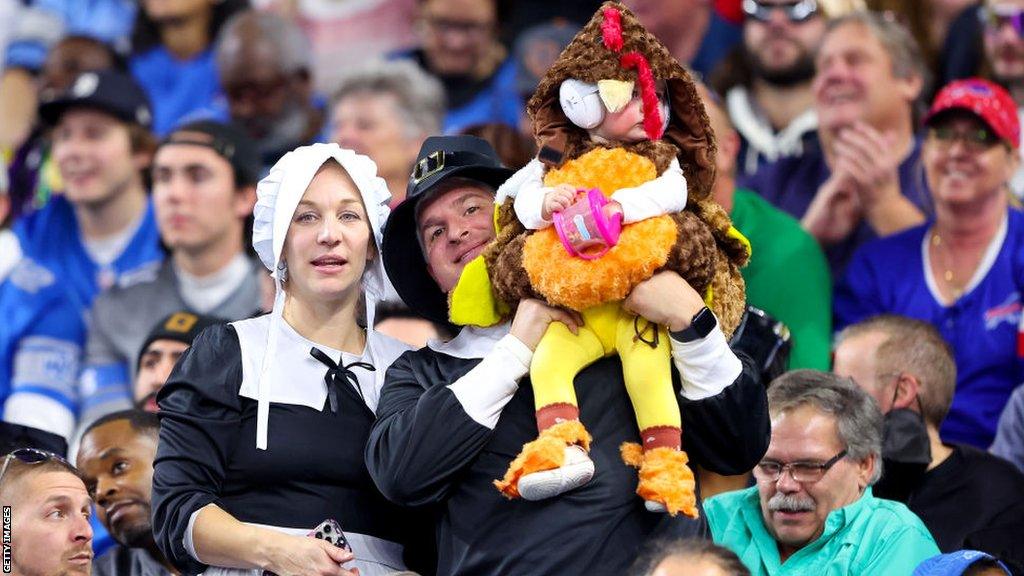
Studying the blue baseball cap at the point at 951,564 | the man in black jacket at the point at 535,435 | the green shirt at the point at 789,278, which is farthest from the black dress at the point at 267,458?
the green shirt at the point at 789,278

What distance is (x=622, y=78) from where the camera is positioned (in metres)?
3.47

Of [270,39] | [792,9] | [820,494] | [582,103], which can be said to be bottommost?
[820,494]

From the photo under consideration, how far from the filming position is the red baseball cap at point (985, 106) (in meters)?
5.53

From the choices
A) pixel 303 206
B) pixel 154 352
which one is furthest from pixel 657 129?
pixel 154 352

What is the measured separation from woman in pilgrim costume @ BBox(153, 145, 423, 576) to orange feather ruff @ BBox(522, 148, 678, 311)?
569mm

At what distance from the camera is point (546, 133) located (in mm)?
3561

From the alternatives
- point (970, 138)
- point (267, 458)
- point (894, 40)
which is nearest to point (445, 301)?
point (267, 458)

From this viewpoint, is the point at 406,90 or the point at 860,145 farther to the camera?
the point at 406,90

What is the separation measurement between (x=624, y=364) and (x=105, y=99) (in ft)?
13.6

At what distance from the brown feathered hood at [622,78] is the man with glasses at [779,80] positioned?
10.1 feet

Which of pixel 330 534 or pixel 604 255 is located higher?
pixel 604 255

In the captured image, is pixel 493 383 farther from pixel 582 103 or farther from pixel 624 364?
pixel 582 103

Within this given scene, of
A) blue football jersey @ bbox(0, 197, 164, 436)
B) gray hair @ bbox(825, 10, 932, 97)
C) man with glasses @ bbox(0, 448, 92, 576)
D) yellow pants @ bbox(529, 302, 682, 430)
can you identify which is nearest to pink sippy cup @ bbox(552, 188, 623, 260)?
yellow pants @ bbox(529, 302, 682, 430)

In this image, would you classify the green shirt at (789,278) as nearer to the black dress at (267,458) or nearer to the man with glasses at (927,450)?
the man with glasses at (927,450)
